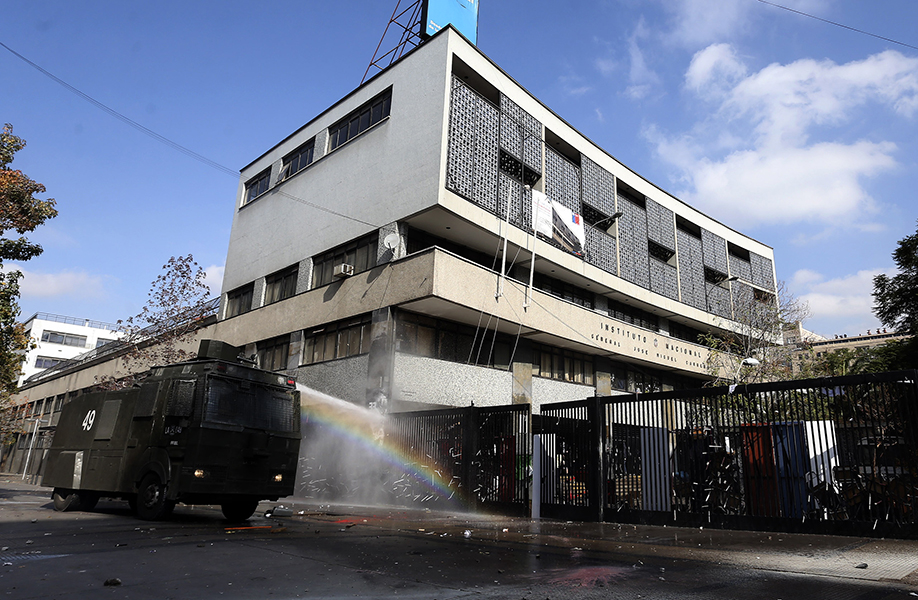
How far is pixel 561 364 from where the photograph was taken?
26984mm

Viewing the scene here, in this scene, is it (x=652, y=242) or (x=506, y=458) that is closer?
(x=506, y=458)

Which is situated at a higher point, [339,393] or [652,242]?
[652,242]

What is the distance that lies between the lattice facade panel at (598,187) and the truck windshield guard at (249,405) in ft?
72.2

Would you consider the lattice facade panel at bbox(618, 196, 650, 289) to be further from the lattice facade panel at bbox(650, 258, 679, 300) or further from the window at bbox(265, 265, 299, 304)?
the window at bbox(265, 265, 299, 304)

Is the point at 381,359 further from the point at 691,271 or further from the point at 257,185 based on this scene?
the point at 691,271

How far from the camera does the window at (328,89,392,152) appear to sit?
24266 mm

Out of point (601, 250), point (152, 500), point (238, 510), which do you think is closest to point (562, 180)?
point (601, 250)

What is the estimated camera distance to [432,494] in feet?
50.3

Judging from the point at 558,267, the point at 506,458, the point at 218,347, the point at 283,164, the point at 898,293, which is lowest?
the point at 506,458

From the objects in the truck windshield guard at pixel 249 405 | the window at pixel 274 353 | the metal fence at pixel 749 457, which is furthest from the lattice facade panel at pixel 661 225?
the truck windshield guard at pixel 249 405

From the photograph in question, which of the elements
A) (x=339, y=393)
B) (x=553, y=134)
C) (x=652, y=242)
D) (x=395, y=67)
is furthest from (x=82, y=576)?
(x=652, y=242)

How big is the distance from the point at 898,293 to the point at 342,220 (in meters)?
34.9

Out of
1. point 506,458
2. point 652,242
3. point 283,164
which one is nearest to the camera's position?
point 506,458

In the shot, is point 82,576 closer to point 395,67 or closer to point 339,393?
point 339,393
